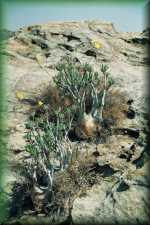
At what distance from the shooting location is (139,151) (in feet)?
32.6

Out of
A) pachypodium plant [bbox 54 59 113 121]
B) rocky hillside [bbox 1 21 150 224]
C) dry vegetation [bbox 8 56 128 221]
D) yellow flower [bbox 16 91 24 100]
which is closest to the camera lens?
rocky hillside [bbox 1 21 150 224]

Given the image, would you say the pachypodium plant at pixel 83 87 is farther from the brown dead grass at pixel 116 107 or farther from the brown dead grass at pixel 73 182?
the brown dead grass at pixel 73 182

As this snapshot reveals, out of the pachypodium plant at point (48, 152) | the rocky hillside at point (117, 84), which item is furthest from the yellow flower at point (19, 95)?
the pachypodium plant at point (48, 152)

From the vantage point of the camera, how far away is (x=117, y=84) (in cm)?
1375

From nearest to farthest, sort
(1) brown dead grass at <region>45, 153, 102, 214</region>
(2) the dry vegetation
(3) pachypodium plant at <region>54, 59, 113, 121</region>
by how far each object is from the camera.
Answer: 1. (1) brown dead grass at <region>45, 153, 102, 214</region>
2. (2) the dry vegetation
3. (3) pachypodium plant at <region>54, 59, 113, 121</region>

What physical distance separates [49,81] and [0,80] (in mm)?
1354

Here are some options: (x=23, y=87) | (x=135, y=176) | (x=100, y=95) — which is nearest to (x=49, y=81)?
(x=23, y=87)

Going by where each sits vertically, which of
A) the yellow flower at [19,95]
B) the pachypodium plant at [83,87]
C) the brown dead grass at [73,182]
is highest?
the pachypodium plant at [83,87]

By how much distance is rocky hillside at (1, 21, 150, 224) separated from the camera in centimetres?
837

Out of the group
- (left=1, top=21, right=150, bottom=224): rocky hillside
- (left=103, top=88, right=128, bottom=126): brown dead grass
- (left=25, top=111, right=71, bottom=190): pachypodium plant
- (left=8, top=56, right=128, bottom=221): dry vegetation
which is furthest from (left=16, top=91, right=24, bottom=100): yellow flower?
(left=25, top=111, right=71, bottom=190): pachypodium plant

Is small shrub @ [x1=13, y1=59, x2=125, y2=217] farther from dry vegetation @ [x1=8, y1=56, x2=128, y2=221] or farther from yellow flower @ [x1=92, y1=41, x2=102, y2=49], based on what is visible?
yellow flower @ [x1=92, y1=41, x2=102, y2=49]

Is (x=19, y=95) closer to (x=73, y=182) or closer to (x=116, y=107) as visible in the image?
(x=116, y=107)

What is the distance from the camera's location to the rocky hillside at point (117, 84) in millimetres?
8367

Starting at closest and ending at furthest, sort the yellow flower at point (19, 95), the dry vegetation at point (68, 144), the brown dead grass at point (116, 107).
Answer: the dry vegetation at point (68, 144), the brown dead grass at point (116, 107), the yellow flower at point (19, 95)
